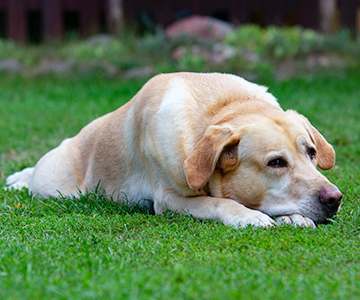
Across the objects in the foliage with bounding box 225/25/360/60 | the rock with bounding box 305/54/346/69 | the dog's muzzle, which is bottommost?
the rock with bounding box 305/54/346/69

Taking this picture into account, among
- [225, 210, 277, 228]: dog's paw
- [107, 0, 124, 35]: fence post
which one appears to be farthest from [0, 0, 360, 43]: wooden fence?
[225, 210, 277, 228]: dog's paw

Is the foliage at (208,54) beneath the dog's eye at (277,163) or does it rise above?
beneath

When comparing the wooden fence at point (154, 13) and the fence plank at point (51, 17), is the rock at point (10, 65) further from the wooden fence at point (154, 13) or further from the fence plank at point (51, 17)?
the wooden fence at point (154, 13)

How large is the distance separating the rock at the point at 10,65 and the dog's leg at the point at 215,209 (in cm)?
1036

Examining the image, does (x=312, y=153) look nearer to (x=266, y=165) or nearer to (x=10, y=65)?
(x=266, y=165)

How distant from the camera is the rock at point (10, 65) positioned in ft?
41.4

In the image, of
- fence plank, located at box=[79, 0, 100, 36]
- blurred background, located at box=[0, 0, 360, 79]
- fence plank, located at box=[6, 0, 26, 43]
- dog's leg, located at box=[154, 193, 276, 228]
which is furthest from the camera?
fence plank, located at box=[79, 0, 100, 36]

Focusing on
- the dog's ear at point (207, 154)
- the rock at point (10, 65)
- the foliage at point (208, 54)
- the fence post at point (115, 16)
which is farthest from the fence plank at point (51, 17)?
the dog's ear at point (207, 154)

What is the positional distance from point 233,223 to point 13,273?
1.44m

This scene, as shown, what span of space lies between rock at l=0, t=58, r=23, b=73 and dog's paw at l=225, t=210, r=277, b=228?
1091 cm

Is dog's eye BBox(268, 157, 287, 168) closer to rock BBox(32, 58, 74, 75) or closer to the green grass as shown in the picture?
the green grass

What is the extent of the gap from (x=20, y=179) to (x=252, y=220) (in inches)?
113

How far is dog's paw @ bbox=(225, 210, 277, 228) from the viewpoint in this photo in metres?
3.05

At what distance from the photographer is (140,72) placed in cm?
1184
